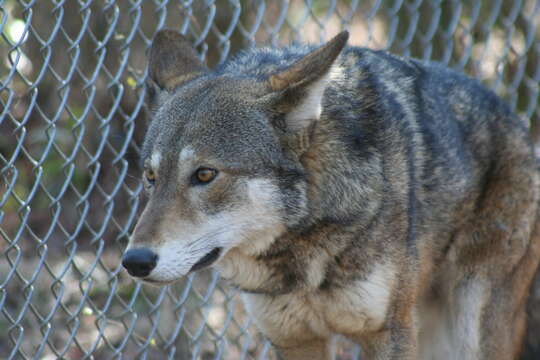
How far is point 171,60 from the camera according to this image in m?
3.65

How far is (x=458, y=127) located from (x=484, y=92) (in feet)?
1.58

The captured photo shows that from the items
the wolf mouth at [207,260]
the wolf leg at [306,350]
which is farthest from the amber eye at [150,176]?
the wolf leg at [306,350]

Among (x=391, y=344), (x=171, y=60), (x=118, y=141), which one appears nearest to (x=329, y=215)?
(x=391, y=344)

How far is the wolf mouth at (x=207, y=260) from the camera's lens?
2.89 metres

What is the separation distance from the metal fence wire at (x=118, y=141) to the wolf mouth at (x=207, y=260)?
109cm

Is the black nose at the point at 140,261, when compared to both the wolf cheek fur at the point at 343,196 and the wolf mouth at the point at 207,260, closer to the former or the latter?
the wolf cheek fur at the point at 343,196

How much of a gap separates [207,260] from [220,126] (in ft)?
1.82

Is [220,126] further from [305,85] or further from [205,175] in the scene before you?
[305,85]

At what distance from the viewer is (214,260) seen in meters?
2.95

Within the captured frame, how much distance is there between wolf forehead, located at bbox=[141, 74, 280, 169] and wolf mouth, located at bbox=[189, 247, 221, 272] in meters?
0.38

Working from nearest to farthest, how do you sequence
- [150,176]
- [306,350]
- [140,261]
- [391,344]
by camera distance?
[140,261]
[150,176]
[391,344]
[306,350]

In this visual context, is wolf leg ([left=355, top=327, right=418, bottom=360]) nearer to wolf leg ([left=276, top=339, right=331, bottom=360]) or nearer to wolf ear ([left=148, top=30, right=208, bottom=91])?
wolf leg ([left=276, top=339, right=331, bottom=360])

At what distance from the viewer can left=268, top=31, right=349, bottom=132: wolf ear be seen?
283cm

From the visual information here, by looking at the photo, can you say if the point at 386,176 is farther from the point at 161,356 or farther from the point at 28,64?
the point at 28,64
